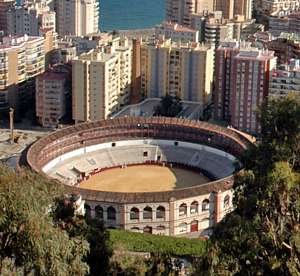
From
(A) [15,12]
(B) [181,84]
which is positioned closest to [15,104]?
(B) [181,84]

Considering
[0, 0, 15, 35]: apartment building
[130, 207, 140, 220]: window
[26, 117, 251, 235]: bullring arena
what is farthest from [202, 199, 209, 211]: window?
[0, 0, 15, 35]: apartment building

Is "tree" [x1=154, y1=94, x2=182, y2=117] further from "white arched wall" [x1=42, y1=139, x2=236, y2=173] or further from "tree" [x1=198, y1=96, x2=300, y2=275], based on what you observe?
"tree" [x1=198, y1=96, x2=300, y2=275]

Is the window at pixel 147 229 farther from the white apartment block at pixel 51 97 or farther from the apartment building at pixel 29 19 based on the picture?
the apartment building at pixel 29 19

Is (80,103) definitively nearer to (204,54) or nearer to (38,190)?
(204,54)

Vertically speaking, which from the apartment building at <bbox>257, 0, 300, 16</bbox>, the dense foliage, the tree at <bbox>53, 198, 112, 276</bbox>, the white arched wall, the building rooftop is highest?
the apartment building at <bbox>257, 0, 300, 16</bbox>

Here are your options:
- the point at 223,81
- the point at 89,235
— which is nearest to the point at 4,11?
the point at 223,81

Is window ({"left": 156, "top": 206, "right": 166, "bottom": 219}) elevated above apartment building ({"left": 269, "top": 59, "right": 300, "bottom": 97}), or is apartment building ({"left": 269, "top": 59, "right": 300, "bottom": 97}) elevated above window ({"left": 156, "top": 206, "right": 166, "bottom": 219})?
apartment building ({"left": 269, "top": 59, "right": 300, "bottom": 97})
